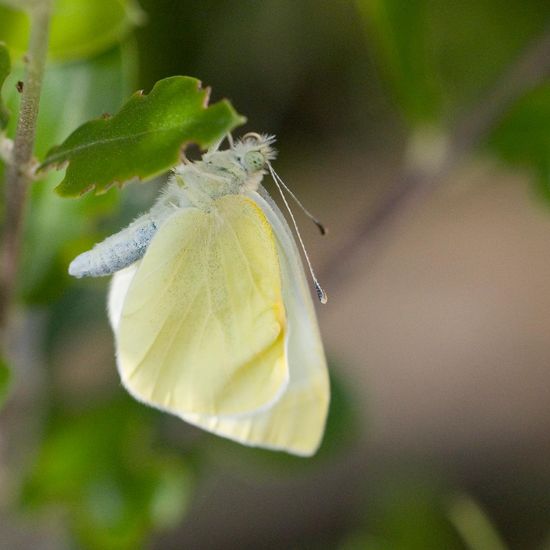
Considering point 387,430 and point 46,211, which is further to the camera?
point 387,430

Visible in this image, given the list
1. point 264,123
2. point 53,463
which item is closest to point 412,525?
point 53,463

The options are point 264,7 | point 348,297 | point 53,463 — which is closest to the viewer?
point 53,463

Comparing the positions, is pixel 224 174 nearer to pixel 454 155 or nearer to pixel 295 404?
pixel 295 404

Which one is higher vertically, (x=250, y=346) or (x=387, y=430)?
(x=250, y=346)

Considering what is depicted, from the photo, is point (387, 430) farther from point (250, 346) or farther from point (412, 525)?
point (250, 346)

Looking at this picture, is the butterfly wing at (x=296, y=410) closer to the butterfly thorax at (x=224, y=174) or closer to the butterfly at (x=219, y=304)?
the butterfly at (x=219, y=304)

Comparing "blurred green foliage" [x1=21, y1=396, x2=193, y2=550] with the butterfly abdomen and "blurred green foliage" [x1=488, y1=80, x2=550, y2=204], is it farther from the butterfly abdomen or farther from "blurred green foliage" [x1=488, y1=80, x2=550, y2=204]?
"blurred green foliage" [x1=488, y1=80, x2=550, y2=204]

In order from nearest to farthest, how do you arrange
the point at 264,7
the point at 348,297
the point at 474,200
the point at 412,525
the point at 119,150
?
the point at 119,150
the point at 412,525
the point at 264,7
the point at 348,297
the point at 474,200

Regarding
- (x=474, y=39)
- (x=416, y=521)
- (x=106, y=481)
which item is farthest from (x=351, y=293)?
(x=106, y=481)
